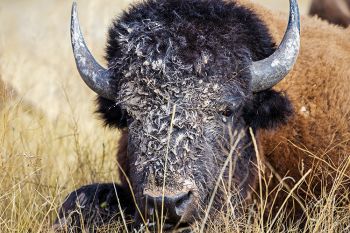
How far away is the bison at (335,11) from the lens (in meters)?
9.84

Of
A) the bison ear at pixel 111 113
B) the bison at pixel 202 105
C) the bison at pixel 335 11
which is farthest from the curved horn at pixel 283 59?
the bison at pixel 335 11

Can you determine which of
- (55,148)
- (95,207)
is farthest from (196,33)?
(55,148)

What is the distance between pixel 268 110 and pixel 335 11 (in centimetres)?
461

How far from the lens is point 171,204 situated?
4.88 meters

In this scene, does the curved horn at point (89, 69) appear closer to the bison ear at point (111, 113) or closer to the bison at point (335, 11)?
the bison ear at point (111, 113)

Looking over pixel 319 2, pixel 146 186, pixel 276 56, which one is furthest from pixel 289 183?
pixel 319 2

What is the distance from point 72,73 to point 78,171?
158 inches

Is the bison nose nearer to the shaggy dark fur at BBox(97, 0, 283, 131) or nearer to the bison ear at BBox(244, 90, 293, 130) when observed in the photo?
the shaggy dark fur at BBox(97, 0, 283, 131)

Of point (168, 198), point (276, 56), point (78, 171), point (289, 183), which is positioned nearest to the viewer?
point (168, 198)

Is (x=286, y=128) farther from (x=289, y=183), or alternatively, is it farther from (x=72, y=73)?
(x=72, y=73)

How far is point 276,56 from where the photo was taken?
558cm

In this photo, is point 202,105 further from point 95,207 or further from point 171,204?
point 95,207

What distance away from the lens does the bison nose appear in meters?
4.88

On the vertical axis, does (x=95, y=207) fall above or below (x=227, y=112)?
below
